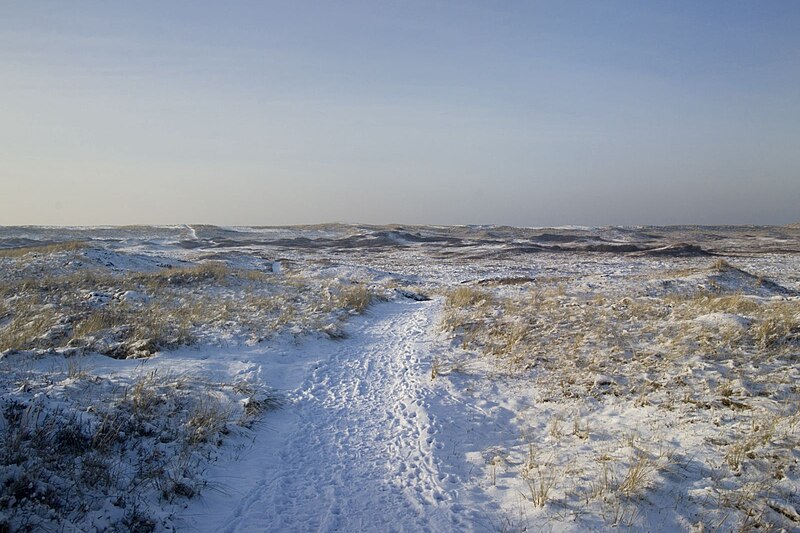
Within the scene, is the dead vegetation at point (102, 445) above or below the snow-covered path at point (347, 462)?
above

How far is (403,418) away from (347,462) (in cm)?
179

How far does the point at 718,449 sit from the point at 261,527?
5.69 meters

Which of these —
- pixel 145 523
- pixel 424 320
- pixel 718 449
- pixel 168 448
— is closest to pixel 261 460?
pixel 168 448

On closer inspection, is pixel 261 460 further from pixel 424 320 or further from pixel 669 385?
pixel 424 320

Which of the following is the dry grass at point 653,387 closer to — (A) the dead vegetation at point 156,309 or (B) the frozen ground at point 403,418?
(B) the frozen ground at point 403,418

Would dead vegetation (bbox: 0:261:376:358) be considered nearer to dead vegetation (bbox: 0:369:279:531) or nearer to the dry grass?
dead vegetation (bbox: 0:369:279:531)

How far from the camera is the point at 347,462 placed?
6.20m

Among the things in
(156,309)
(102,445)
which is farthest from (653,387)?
(156,309)

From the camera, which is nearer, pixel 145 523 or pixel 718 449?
pixel 145 523

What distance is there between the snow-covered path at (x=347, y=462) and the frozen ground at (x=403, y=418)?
35mm

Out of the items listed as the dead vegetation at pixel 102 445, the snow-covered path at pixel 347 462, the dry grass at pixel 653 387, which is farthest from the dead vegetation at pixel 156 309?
the dry grass at pixel 653 387

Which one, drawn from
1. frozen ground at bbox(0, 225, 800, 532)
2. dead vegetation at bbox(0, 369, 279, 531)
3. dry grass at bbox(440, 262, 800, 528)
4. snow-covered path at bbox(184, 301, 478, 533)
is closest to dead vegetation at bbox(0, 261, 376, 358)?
frozen ground at bbox(0, 225, 800, 532)

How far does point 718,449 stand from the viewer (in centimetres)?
538

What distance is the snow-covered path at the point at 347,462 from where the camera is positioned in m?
4.90
